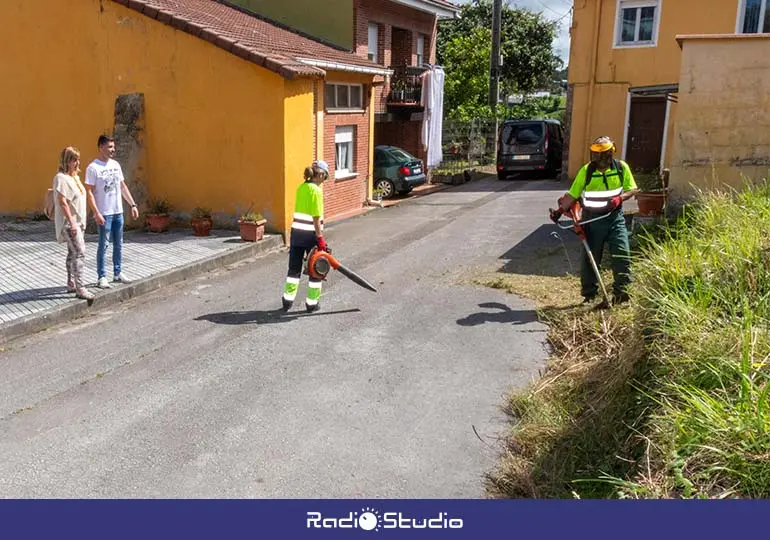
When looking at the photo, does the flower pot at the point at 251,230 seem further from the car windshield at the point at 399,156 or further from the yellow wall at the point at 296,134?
the car windshield at the point at 399,156

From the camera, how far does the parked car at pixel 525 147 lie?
2203 cm

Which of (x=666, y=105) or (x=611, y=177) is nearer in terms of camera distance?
(x=611, y=177)

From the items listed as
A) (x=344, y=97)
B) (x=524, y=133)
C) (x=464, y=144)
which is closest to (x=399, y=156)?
(x=344, y=97)

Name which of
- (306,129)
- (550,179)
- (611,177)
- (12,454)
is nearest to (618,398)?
(611,177)

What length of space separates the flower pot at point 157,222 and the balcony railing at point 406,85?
11330mm

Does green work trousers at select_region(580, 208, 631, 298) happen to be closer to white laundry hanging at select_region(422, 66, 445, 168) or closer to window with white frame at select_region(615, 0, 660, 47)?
white laundry hanging at select_region(422, 66, 445, 168)

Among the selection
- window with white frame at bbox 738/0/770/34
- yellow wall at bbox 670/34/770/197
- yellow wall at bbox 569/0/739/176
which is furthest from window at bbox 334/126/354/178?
window with white frame at bbox 738/0/770/34

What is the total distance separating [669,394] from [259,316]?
4.93 m

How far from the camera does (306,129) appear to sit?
490 inches

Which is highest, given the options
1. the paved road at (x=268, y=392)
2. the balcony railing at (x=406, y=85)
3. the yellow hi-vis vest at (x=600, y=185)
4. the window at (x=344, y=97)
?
the balcony railing at (x=406, y=85)

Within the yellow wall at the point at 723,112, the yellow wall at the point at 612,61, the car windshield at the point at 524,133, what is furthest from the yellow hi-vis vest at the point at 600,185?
the car windshield at the point at 524,133

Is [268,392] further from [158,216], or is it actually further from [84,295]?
[158,216]

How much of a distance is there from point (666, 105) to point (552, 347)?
15681mm

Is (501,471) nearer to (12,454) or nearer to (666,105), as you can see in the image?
(12,454)
